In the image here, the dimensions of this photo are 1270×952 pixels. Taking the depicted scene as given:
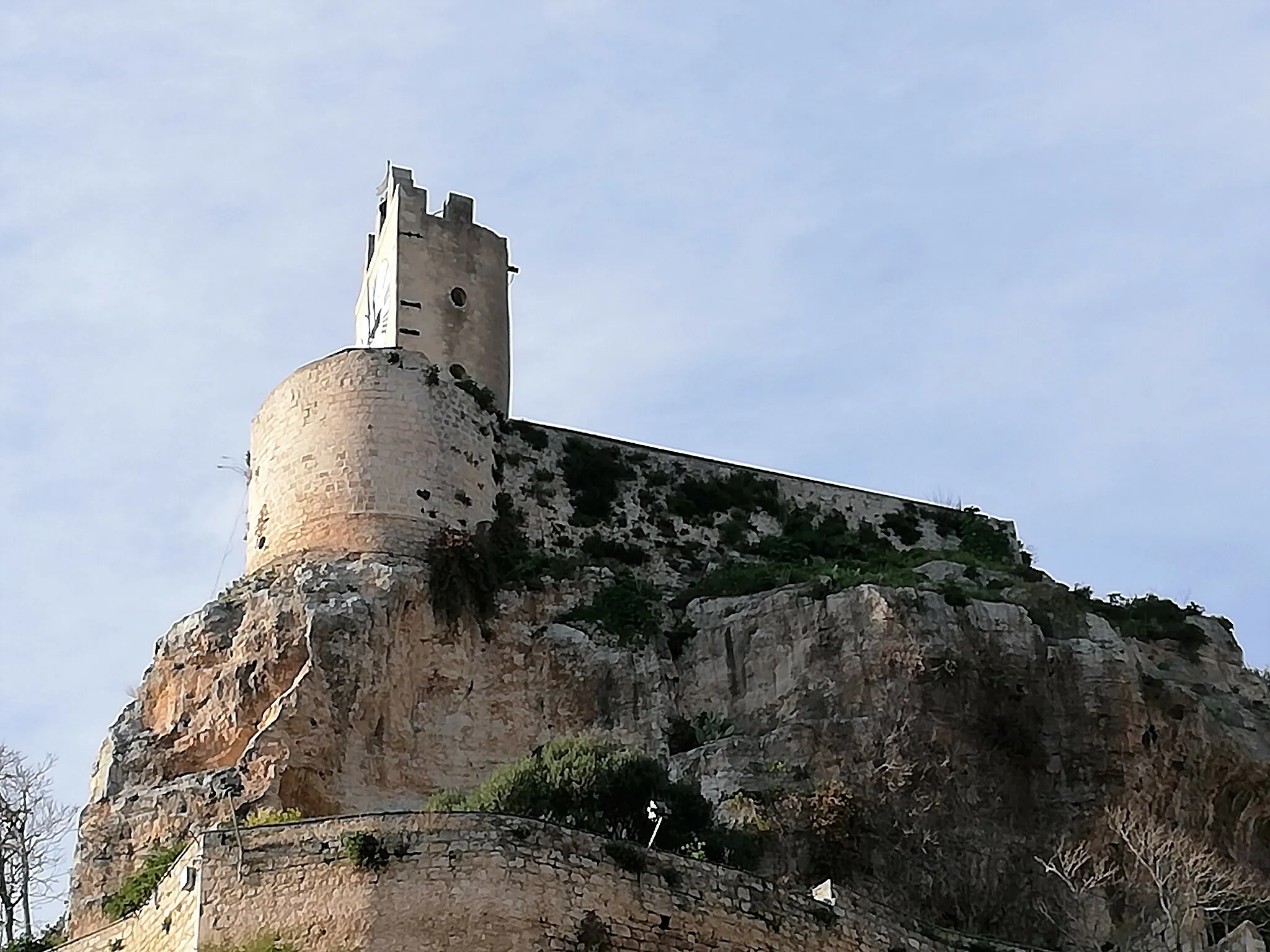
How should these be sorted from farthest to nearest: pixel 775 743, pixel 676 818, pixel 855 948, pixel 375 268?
1. pixel 375 268
2. pixel 775 743
3. pixel 676 818
4. pixel 855 948

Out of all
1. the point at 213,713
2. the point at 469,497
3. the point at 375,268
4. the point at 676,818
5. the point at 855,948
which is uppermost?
the point at 375,268

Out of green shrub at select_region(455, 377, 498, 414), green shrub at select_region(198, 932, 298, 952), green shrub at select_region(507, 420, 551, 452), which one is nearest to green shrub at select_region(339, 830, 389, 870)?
green shrub at select_region(198, 932, 298, 952)

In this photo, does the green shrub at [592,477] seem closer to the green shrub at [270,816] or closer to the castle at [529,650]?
the castle at [529,650]

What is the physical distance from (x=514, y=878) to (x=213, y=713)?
9.01m

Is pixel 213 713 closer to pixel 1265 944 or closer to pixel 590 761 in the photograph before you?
pixel 590 761

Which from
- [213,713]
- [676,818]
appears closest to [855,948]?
[676,818]

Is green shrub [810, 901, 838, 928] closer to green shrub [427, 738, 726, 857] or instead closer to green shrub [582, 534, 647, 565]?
green shrub [427, 738, 726, 857]

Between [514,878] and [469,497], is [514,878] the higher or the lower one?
the lower one

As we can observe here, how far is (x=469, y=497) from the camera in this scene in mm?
32562

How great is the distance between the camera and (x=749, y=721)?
99.5ft

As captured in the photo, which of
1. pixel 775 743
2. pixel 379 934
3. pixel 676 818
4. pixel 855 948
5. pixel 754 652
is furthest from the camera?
pixel 754 652

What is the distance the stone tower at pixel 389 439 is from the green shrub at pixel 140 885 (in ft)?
18.5

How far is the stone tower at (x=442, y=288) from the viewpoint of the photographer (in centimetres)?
3569

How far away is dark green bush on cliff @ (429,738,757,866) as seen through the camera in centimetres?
2508
